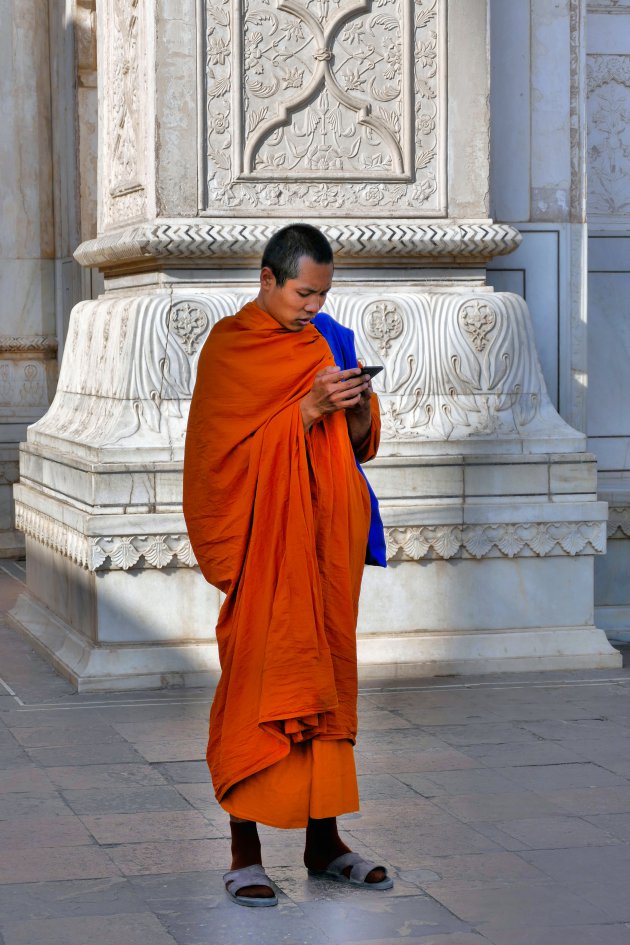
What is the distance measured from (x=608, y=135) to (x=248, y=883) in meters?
5.28

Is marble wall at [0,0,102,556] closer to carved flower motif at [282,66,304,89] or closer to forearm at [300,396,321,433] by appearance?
carved flower motif at [282,66,304,89]

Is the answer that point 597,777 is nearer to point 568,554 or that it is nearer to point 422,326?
point 568,554

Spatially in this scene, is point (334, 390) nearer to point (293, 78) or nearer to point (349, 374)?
point (349, 374)

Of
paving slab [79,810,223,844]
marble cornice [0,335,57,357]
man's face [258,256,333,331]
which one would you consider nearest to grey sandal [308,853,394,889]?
paving slab [79,810,223,844]

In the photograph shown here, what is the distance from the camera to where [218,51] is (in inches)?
272

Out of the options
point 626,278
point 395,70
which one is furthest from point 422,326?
point 626,278

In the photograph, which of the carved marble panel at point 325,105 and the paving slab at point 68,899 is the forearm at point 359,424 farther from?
the carved marble panel at point 325,105

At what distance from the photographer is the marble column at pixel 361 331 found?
22.1 feet

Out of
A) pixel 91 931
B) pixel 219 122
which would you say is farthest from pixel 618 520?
pixel 91 931

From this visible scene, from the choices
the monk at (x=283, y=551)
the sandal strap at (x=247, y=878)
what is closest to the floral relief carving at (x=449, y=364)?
the monk at (x=283, y=551)

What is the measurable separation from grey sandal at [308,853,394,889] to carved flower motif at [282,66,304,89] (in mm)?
3798

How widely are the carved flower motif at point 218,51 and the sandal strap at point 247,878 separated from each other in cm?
388

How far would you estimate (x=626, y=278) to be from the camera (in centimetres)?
832

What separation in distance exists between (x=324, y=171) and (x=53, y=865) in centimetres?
365
